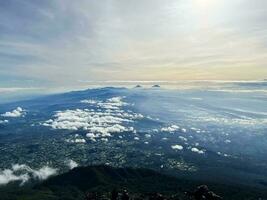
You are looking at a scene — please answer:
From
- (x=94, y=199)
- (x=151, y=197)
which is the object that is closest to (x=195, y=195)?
Result: (x=151, y=197)

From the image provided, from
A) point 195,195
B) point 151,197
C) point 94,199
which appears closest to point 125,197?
point 151,197

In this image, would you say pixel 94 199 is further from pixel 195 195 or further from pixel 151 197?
pixel 195 195

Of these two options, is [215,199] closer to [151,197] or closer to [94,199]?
[151,197]

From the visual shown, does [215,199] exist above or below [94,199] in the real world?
above

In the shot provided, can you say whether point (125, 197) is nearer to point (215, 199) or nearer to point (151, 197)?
point (151, 197)

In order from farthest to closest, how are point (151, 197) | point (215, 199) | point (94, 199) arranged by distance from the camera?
1. point (94, 199)
2. point (151, 197)
3. point (215, 199)

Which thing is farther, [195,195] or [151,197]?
[151,197]

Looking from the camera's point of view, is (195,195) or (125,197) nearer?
(195,195)

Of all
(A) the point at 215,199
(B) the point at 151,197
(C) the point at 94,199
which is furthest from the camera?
(C) the point at 94,199
